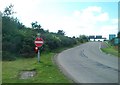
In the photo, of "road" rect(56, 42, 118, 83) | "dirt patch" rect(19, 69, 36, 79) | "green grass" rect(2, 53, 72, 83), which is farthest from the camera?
"dirt patch" rect(19, 69, 36, 79)

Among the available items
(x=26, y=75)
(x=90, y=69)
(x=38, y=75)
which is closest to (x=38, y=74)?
(x=38, y=75)

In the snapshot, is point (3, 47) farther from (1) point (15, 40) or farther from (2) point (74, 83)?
(2) point (74, 83)

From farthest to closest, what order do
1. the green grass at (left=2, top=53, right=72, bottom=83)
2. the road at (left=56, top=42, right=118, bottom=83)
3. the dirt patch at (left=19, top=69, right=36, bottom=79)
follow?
1. the dirt patch at (left=19, top=69, right=36, bottom=79)
2. the road at (left=56, top=42, right=118, bottom=83)
3. the green grass at (left=2, top=53, right=72, bottom=83)

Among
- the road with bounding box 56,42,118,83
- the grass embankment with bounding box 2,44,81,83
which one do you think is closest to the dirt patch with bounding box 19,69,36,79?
the grass embankment with bounding box 2,44,81,83

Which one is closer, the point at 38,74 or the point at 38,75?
the point at 38,75

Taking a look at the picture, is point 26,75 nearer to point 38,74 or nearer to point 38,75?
point 38,74

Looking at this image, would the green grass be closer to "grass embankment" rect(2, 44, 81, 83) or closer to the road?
"grass embankment" rect(2, 44, 81, 83)

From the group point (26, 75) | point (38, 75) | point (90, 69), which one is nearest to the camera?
point (38, 75)

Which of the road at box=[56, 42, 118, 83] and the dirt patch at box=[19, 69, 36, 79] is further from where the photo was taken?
the dirt patch at box=[19, 69, 36, 79]

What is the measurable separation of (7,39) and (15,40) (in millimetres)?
917

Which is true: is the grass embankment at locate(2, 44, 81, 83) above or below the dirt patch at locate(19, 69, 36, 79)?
above

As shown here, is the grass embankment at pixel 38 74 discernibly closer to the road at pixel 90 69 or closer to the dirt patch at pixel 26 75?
the dirt patch at pixel 26 75

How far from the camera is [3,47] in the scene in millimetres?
29875

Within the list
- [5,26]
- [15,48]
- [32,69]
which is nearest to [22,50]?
[15,48]
